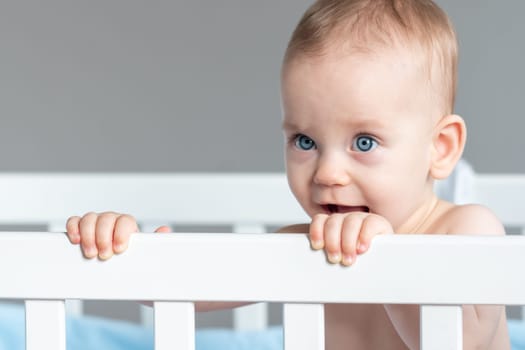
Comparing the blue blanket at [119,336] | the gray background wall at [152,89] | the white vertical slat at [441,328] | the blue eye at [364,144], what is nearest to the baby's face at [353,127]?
the blue eye at [364,144]

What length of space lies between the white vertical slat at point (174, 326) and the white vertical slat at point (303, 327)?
0.25 ft

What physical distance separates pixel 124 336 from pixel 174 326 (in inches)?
30.6

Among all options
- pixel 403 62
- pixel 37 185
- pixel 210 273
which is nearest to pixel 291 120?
pixel 403 62

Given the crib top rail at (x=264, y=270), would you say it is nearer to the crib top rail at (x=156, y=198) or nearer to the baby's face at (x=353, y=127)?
the baby's face at (x=353, y=127)

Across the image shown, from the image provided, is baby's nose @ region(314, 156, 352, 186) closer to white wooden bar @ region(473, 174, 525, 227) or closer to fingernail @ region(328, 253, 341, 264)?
fingernail @ region(328, 253, 341, 264)

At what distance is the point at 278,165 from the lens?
2295 millimetres

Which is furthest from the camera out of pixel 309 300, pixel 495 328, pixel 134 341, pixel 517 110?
pixel 517 110

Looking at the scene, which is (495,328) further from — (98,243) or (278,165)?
(278,165)

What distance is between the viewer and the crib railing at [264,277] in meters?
0.76

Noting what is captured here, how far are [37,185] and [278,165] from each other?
795 millimetres

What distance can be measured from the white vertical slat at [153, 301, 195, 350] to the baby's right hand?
0.19 ft

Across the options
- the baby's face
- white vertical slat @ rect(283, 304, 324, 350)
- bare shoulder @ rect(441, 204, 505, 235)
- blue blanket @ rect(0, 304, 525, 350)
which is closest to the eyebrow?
the baby's face

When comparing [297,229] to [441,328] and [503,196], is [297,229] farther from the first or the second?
[503,196]

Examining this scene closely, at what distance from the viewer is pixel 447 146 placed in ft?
3.43
